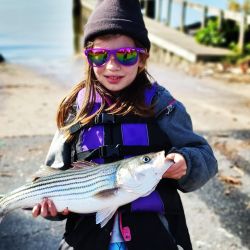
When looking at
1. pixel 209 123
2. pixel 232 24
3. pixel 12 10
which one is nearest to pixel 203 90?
pixel 209 123

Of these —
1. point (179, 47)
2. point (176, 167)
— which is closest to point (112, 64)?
point (176, 167)

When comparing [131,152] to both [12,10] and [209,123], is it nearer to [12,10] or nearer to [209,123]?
[209,123]

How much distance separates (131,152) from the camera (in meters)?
3.05

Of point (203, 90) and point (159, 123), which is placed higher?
point (159, 123)

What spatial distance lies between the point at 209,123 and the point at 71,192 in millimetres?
5827

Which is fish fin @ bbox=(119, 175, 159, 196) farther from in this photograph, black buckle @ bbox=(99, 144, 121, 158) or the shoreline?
the shoreline

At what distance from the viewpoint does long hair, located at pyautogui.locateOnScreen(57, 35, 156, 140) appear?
312 centimetres

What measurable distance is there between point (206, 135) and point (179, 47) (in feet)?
30.2

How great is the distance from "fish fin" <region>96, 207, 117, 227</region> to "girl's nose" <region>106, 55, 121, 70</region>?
81 cm

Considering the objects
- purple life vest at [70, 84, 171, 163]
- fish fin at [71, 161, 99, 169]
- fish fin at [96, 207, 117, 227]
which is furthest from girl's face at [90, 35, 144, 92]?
fish fin at [96, 207, 117, 227]

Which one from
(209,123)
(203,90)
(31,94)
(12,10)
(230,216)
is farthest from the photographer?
(12,10)

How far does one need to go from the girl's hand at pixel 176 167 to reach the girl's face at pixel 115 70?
1.88ft

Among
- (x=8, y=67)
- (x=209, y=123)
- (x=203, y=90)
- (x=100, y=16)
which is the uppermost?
(x=100, y=16)

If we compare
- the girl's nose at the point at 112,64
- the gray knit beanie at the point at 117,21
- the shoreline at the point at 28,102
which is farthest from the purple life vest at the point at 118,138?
the shoreline at the point at 28,102
